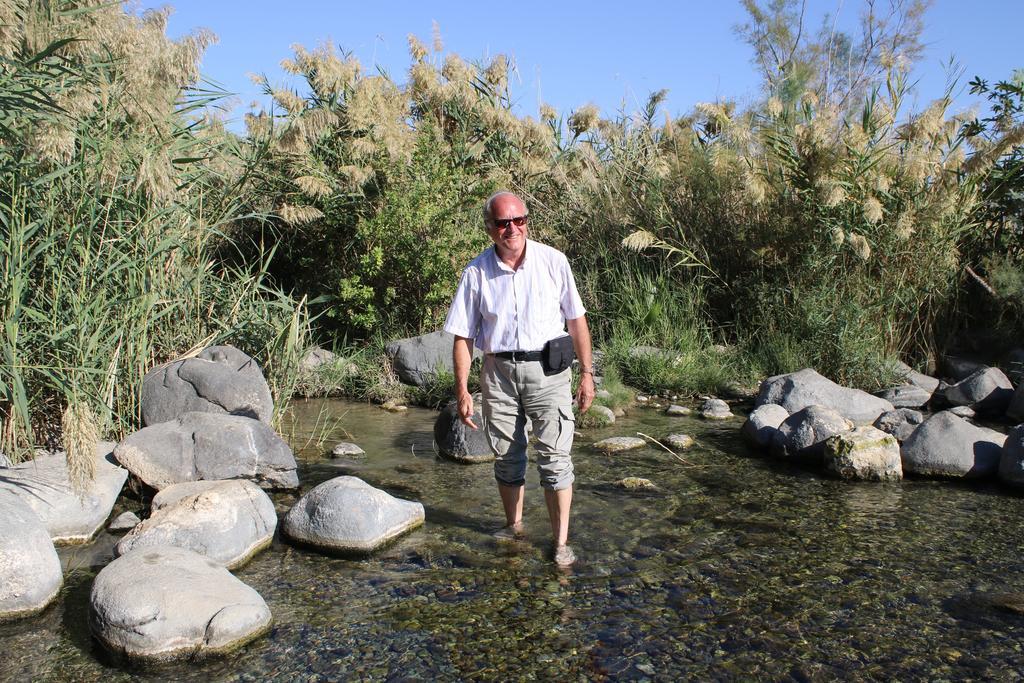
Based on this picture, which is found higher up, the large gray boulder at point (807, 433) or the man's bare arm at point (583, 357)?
the man's bare arm at point (583, 357)

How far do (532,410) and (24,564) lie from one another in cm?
259

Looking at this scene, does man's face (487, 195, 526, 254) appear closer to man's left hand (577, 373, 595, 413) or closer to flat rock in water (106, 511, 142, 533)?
man's left hand (577, 373, 595, 413)

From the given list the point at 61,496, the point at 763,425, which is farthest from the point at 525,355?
the point at 763,425

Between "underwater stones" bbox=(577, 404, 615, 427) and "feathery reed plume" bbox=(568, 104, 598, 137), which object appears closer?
"underwater stones" bbox=(577, 404, 615, 427)

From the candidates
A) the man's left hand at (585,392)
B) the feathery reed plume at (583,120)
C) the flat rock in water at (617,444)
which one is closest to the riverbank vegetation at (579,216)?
the feathery reed plume at (583,120)

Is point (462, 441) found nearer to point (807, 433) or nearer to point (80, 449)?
point (807, 433)

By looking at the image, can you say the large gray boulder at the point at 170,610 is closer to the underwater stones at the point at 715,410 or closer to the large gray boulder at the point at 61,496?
the large gray boulder at the point at 61,496

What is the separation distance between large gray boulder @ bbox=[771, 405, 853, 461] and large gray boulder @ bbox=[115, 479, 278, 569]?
13.4ft

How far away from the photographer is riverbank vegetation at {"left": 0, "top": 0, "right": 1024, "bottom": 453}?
23.5 feet

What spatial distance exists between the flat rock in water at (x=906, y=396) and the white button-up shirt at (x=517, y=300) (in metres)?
5.93

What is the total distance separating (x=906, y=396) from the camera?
9.56m

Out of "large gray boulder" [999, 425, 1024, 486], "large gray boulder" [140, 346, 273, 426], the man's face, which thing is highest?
the man's face

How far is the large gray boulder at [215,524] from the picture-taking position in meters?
4.94

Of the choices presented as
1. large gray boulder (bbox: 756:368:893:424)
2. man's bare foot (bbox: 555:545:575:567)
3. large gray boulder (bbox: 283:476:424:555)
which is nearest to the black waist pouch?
man's bare foot (bbox: 555:545:575:567)
